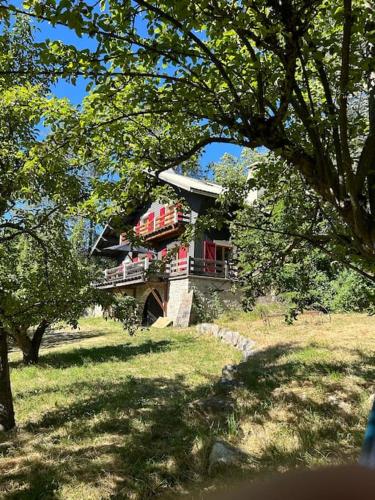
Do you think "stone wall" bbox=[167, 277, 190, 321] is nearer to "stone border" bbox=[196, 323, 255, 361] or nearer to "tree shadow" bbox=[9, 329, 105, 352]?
"stone border" bbox=[196, 323, 255, 361]

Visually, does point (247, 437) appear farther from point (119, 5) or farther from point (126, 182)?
point (119, 5)

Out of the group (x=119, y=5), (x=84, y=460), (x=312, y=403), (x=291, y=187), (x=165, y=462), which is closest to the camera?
(x=119, y=5)

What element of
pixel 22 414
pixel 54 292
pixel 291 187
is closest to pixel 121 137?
pixel 291 187

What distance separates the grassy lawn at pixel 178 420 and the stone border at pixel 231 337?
0.65 m

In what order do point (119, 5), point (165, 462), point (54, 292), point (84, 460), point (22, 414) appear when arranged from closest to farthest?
point (119, 5) → point (165, 462) → point (84, 460) → point (22, 414) → point (54, 292)

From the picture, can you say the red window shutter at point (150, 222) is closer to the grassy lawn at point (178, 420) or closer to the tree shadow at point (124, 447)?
the grassy lawn at point (178, 420)

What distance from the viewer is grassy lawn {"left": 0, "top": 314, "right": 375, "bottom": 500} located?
5020 mm

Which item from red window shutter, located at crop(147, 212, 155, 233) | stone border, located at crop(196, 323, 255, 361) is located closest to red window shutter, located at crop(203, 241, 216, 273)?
red window shutter, located at crop(147, 212, 155, 233)

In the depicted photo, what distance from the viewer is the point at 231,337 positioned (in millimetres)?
17844

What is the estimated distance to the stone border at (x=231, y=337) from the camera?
15045 millimetres

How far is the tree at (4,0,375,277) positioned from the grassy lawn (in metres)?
2.29

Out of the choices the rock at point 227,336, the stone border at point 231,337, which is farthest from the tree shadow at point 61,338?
the rock at point 227,336

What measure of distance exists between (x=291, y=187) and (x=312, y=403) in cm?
322

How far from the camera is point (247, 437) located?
5.75 metres
